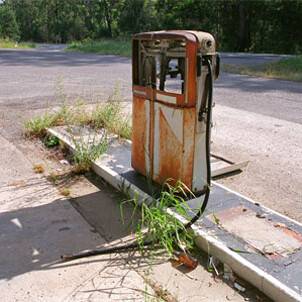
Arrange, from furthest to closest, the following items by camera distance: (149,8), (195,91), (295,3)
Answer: (149,8) < (295,3) < (195,91)

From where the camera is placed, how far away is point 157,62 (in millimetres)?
3846

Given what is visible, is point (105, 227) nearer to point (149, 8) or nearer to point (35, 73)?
point (35, 73)

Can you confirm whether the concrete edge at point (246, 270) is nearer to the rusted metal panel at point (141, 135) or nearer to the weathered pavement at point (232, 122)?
the weathered pavement at point (232, 122)

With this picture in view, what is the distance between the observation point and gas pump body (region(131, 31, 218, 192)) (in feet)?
10.8

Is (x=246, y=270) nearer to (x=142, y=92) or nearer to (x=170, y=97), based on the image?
(x=170, y=97)

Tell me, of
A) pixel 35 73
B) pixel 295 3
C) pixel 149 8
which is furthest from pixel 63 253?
pixel 149 8

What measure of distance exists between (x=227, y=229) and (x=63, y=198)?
5.80 ft

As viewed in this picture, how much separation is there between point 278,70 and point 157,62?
11397 millimetres

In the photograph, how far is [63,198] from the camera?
158 inches

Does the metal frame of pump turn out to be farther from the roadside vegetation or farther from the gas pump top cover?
the roadside vegetation

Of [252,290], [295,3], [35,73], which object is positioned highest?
[295,3]

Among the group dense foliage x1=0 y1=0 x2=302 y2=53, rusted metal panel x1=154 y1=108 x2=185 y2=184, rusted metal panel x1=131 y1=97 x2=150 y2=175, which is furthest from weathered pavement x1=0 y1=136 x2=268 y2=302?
dense foliage x1=0 y1=0 x2=302 y2=53

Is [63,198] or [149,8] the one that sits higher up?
[149,8]

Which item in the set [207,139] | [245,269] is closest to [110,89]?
[207,139]
